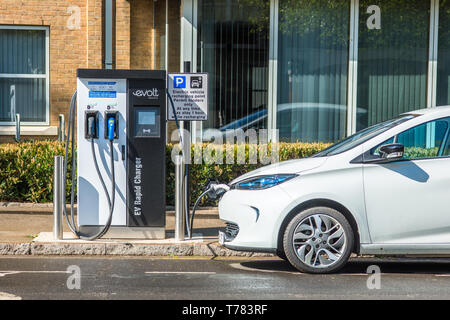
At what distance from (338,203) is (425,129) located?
4.74ft

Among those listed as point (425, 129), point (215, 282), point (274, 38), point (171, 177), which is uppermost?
point (274, 38)

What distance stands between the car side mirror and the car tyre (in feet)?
2.52

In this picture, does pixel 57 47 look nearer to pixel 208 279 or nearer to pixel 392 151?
pixel 208 279

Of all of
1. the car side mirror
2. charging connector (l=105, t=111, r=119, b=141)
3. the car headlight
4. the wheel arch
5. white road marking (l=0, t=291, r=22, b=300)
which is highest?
charging connector (l=105, t=111, r=119, b=141)

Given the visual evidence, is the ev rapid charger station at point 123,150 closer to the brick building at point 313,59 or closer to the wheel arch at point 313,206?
the wheel arch at point 313,206

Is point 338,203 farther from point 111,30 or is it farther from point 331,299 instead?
point 111,30

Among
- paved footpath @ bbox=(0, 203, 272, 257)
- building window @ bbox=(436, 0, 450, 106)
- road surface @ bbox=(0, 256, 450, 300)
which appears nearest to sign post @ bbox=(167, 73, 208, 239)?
paved footpath @ bbox=(0, 203, 272, 257)

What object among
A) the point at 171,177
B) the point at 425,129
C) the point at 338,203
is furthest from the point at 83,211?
the point at 425,129

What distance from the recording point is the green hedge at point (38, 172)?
429 inches

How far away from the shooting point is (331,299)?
5965 millimetres

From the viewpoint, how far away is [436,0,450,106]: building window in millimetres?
13258

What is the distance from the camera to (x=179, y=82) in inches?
350

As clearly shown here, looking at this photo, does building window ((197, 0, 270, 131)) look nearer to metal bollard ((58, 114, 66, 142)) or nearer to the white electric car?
metal bollard ((58, 114, 66, 142))

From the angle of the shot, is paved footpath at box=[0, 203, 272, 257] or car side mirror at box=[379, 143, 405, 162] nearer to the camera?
car side mirror at box=[379, 143, 405, 162]
